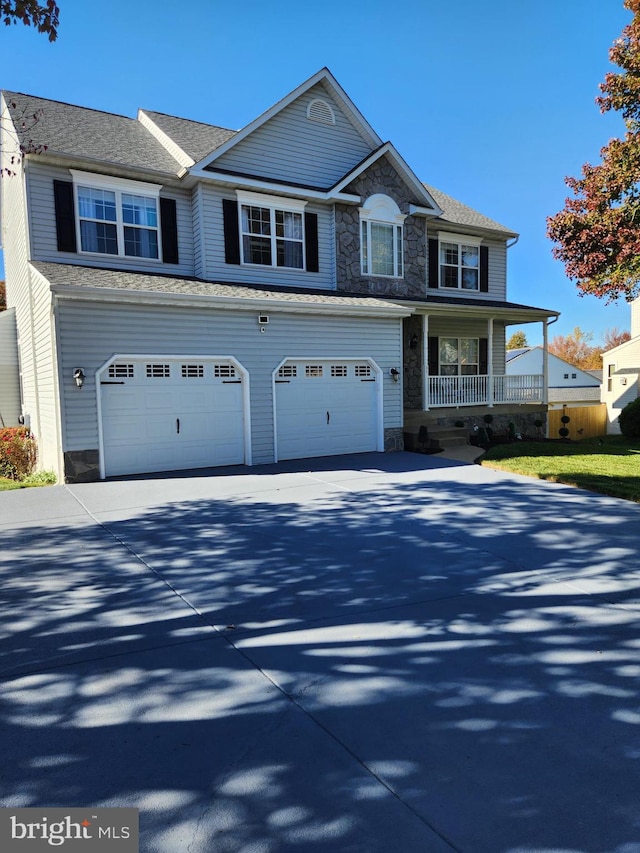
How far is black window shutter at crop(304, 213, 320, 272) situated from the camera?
14148 mm

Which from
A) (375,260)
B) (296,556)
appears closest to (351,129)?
(375,260)

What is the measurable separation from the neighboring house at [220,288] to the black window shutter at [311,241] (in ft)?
0.13

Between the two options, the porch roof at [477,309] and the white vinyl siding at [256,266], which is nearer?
the white vinyl siding at [256,266]

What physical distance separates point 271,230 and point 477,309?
21.3ft

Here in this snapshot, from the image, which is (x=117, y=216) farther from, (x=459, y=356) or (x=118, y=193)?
(x=459, y=356)

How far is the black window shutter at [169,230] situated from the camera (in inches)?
501

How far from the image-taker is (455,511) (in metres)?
7.64

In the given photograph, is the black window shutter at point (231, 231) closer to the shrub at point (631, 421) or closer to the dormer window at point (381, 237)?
the dormer window at point (381, 237)

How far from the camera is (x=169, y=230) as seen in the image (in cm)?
1280

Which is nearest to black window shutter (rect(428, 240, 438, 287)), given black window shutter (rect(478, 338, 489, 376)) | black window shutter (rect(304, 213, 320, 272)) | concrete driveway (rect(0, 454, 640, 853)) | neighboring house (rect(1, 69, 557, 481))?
neighboring house (rect(1, 69, 557, 481))

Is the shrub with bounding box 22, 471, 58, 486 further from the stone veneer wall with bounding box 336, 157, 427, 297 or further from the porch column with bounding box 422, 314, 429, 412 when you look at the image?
the porch column with bounding box 422, 314, 429, 412

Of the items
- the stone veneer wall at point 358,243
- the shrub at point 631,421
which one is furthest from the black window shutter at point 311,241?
the shrub at point 631,421

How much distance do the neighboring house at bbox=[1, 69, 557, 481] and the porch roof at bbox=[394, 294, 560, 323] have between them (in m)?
0.11

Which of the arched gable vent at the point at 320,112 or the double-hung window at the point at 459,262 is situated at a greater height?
the arched gable vent at the point at 320,112
